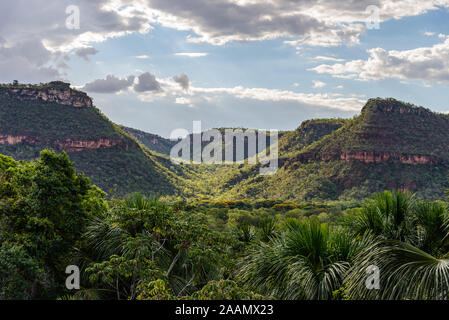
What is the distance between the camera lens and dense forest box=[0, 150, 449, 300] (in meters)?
4.93

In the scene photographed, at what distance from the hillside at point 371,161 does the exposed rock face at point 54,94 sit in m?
42.5

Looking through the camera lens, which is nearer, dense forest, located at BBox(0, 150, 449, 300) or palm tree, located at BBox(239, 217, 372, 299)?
dense forest, located at BBox(0, 150, 449, 300)

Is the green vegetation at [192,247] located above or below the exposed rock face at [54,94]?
below

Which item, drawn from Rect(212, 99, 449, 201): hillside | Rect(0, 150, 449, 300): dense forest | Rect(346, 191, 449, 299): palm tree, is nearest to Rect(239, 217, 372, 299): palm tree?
Rect(0, 150, 449, 300): dense forest

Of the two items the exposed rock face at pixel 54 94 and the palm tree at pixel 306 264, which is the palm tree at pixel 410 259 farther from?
the exposed rock face at pixel 54 94

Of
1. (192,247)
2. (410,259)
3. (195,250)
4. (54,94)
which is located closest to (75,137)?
(54,94)

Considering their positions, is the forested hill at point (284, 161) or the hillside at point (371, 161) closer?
the forested hill at point (284, 161)

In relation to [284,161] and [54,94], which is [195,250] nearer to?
[54,94]

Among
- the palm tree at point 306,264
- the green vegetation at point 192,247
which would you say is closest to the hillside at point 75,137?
the green vegetation at point 192,247

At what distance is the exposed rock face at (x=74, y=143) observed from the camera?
7575cm

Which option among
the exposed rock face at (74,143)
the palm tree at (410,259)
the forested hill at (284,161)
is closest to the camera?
the palm tree at (410,259)

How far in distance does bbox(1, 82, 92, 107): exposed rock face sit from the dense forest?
8131cm

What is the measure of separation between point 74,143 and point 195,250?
258ft

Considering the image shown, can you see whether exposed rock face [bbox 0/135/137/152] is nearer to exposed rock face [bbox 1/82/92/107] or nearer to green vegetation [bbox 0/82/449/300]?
exposed rock face [bbox 1/82/92/107]
